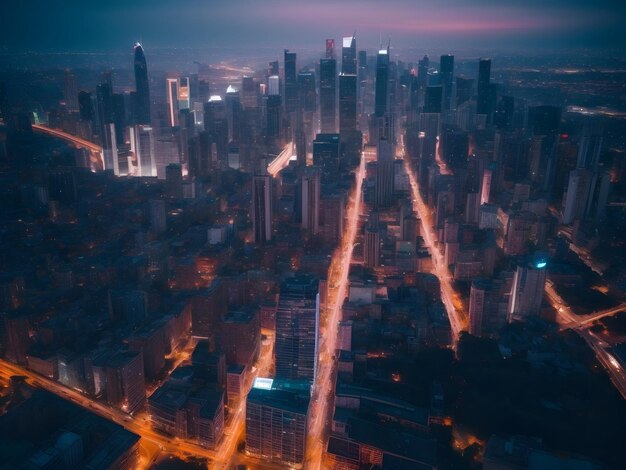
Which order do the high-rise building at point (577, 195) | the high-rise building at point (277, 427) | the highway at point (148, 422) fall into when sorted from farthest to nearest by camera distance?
1. the high-rise building at point (577, 195)
2. the highway at point (148, 422)
3. the high-rise building at point (277, 427)

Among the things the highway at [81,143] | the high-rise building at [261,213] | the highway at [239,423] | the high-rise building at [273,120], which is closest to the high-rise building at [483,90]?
the high-rise building at [273,120]

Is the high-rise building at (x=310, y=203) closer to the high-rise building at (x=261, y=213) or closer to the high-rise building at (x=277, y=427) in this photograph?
the high-rise building at (x=261, y=213)

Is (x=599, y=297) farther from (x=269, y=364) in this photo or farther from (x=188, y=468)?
(x=188, y=468)

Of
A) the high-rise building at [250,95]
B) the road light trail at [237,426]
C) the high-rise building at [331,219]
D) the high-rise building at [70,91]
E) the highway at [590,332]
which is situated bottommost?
the road light trail at [237,426]

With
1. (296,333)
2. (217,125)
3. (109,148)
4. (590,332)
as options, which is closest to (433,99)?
(217,125)

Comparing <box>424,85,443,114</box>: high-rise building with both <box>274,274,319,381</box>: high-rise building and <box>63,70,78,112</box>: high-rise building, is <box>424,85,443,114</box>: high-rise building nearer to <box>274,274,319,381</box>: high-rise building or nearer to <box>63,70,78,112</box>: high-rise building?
<box>63,70,78,112</box>: high-rise building

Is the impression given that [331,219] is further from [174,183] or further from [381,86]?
[381,86]
